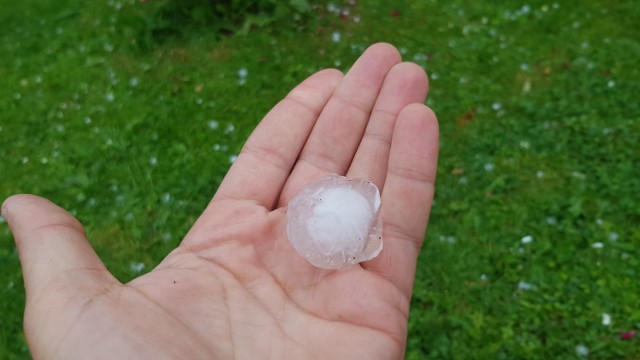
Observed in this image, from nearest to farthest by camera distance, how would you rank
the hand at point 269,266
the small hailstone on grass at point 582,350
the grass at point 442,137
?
the hand at point 269,266 → the small hailstone on grass at point 582,350 → the grass at point 442,137

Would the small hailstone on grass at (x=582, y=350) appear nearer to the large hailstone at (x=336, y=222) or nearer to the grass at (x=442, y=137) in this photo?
the grass at (x=442, y=137)

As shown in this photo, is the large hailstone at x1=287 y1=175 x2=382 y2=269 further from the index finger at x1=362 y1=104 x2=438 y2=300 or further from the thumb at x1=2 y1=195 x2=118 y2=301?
the thumb at x1=2 y1=195 x2=118 y2=301

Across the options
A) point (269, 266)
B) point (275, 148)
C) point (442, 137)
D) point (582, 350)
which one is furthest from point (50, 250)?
point (442, 137)

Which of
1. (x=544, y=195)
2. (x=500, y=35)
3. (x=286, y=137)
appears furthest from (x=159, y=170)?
(x=500, y=35)

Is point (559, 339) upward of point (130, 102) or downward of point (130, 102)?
downward

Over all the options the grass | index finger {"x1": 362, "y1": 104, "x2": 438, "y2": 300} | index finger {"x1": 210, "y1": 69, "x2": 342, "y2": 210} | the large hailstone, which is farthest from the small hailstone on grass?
index finger {"x1": 210, "y1": 69, "x2": 342, "y2": 210}

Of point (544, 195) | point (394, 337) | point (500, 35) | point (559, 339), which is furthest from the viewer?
point (500, 35)

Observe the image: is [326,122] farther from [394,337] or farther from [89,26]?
[89,26]

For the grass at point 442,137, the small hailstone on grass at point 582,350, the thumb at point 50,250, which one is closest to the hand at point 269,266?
the thumb at point 50,250
